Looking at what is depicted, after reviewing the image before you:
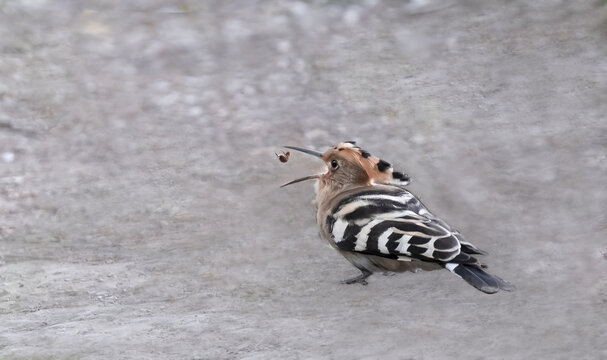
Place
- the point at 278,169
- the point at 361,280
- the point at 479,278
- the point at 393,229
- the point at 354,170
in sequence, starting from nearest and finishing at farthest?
the point at 479,278, the point at 393,229, the point at 361,280, the point at 354,170, the point at 278,169

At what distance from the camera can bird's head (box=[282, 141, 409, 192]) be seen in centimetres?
433

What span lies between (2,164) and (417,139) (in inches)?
83.0

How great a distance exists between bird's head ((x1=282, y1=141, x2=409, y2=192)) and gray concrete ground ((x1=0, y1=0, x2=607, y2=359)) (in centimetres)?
31

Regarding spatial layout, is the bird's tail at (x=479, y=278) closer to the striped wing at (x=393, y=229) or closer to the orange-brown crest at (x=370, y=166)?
the striped wing at (x=393, y=229)

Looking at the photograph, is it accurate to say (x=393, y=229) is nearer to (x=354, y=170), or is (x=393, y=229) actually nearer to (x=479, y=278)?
(x=479, y=278)

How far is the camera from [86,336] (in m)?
3.90

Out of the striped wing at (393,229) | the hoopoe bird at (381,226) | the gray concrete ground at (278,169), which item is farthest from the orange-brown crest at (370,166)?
the gray concrete ground at (278,169)

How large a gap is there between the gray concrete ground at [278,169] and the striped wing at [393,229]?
27 cm

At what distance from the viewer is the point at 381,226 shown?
3920 millimetres

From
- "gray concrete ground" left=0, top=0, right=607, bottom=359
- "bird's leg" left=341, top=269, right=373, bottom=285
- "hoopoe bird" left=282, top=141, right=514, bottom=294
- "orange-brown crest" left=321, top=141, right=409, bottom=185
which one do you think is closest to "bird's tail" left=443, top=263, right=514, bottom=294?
"hoopoe bird" left=282, top=141, right=514, bottom=294

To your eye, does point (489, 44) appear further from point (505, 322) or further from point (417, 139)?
point (505, 322)

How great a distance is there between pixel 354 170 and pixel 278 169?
2.59ft

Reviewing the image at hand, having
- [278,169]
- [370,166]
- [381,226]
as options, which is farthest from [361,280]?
[278,169]

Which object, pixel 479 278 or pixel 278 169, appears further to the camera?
pixel 278 169
